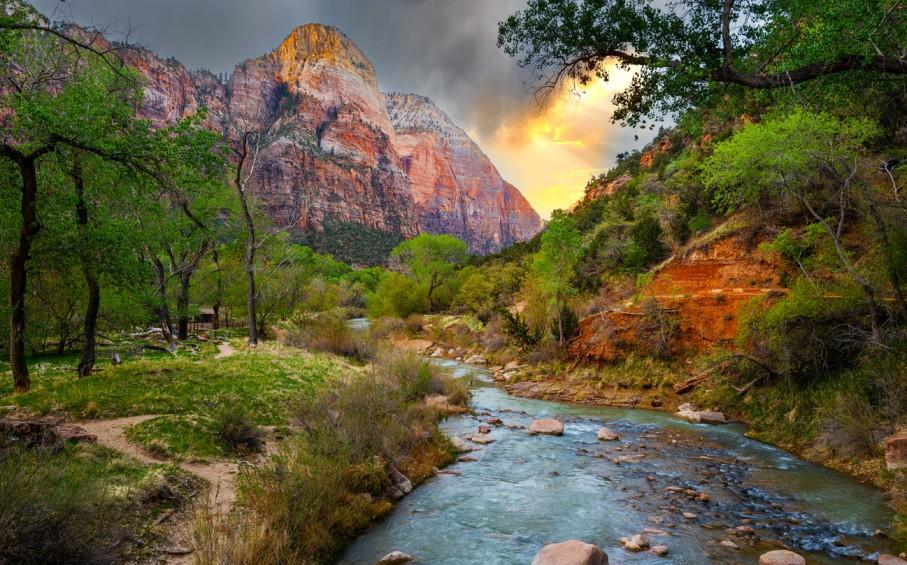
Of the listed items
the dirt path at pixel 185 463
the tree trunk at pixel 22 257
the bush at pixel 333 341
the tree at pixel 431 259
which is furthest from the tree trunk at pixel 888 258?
the tree at pixel 431 259

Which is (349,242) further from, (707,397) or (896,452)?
(896,452)

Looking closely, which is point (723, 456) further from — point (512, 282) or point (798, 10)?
point (512, 282)

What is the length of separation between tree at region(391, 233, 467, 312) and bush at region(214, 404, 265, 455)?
130 feet

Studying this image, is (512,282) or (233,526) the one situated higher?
(512,282)

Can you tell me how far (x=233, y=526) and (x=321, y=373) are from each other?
11.3 metres

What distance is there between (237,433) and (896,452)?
12.3 meters

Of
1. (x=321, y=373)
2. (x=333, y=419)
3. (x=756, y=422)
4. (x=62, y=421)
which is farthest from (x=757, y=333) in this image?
(x=62, y=421)

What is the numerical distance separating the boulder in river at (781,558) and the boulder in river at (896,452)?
12.7 ft

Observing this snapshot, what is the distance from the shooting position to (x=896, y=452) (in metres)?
8.03

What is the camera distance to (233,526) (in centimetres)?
514

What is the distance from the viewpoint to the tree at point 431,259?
5144cm

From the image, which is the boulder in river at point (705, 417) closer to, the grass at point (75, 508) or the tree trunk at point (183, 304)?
the grass at point (75, 508)

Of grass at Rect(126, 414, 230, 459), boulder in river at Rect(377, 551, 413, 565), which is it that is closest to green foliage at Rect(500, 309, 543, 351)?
grass at Rect(126, 414, 230, 459)

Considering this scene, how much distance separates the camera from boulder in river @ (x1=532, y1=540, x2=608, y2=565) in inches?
219
